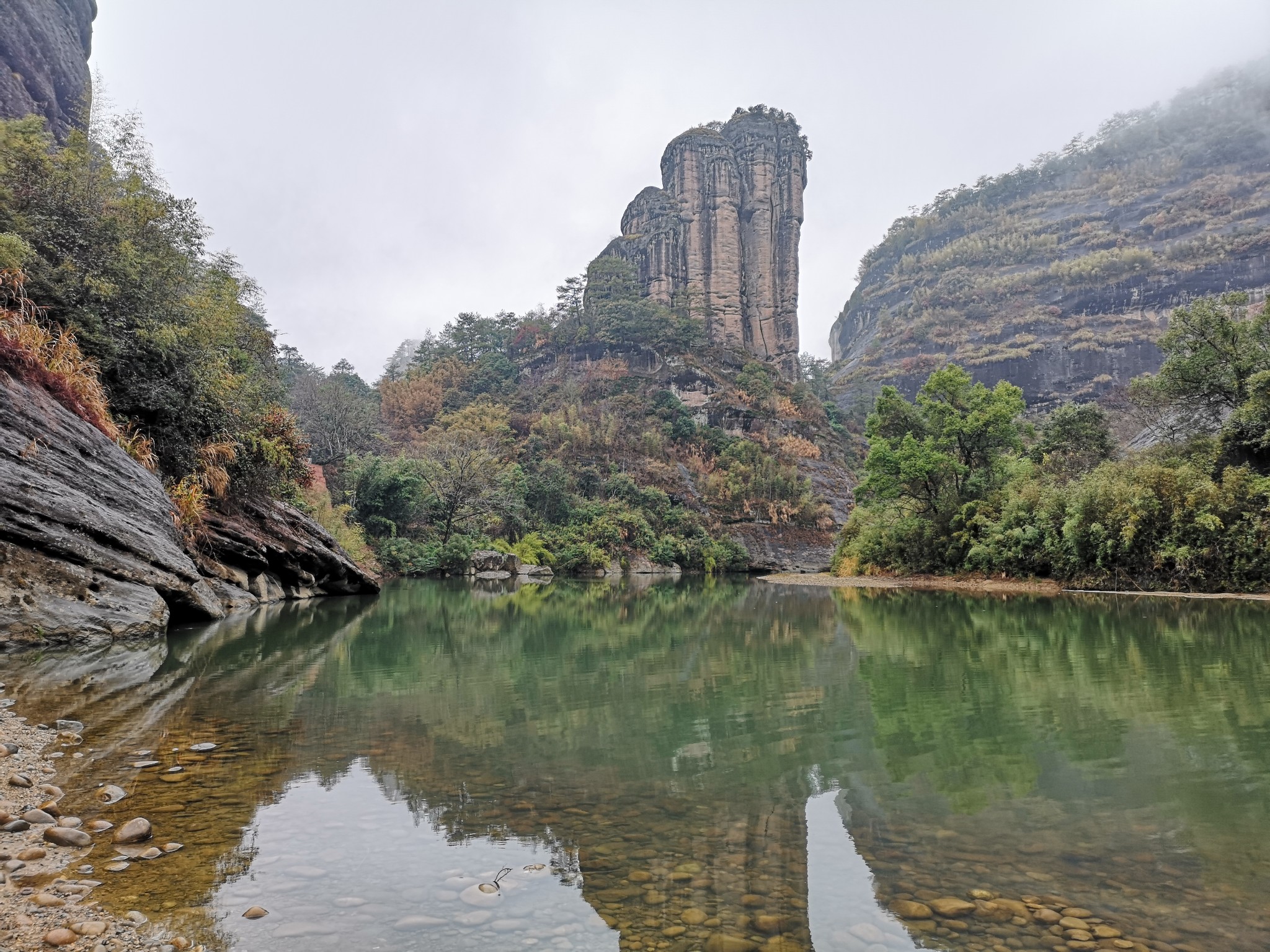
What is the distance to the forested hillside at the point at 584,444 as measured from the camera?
1256 inches

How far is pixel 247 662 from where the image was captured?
776 cm

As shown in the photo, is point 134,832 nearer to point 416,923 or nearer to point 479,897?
point 416,923

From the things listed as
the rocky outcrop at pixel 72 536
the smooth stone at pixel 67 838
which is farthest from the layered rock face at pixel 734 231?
the smooth stone at pixel 67 838

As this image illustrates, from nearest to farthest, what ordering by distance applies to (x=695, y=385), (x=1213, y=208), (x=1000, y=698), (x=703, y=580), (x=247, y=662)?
(x=1000, y=698) → (x=247, y=662) → (x=703, y=580) → (x=695, y=385) → (x=1213, y=208)

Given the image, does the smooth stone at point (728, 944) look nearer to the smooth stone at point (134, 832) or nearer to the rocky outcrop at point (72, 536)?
the smooth stone at point (134, 832)

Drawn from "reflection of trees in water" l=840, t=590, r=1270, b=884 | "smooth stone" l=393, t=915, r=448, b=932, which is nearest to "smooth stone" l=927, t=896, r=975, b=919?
"reflection of trees in water" l=840, t=590, r=1270, b=884

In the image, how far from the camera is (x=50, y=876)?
2.62 m

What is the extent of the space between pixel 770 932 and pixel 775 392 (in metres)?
50.0

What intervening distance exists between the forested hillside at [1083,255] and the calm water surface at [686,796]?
61.7 m

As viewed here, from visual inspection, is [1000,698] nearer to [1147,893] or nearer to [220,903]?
[1147,893]

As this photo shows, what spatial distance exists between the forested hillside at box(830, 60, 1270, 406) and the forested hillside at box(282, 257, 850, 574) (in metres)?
22.3

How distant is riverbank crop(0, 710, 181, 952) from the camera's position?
222cm

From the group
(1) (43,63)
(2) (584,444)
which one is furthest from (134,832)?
(2) (584,444)

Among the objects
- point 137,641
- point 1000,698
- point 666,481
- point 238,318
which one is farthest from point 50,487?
point 666,481
